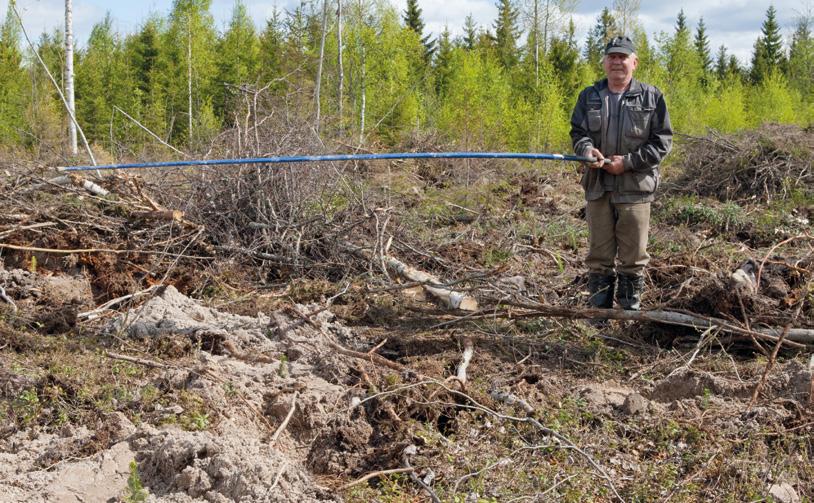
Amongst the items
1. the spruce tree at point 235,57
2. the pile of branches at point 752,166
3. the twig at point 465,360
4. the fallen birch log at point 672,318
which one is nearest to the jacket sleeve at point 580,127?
the fallen birch log at point 672,318

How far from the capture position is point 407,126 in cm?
2025

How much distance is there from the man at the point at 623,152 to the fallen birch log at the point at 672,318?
518 millimetres

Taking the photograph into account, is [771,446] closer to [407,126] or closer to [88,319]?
[88,319]

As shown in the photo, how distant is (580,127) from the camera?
5453 mm

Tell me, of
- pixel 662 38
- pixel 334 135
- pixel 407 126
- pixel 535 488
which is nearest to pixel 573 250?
pixel 334 135

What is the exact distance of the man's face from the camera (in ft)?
17.1

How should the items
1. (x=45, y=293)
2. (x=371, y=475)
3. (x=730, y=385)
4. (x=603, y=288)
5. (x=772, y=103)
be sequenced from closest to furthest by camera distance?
(x=371, y=475), (x=730, y=385), (x=603, y=288), (x=45, y=293), (x=772, y=103)

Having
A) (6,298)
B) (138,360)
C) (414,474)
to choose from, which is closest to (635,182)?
(414,474)

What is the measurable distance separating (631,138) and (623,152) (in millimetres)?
109

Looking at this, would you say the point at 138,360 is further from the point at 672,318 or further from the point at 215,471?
the point at 672,318

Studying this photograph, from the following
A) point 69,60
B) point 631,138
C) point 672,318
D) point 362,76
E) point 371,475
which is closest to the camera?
point 371,475

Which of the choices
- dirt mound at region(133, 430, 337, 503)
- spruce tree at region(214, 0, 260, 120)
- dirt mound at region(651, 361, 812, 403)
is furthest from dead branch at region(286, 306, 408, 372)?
spruce tree at region(214, 0, 260, 120)

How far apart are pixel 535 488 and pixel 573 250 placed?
201 inches

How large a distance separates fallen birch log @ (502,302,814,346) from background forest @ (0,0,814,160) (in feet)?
41.1
